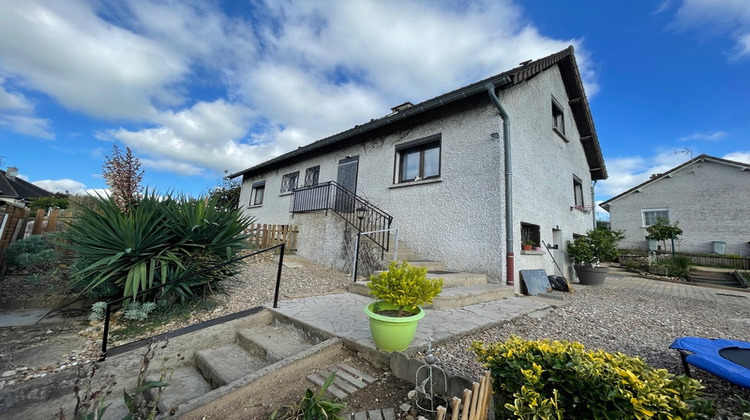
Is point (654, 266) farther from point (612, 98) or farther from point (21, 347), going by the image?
point (21, 347)

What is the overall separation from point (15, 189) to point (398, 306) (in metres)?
31.8

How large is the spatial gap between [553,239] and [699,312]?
3.28m

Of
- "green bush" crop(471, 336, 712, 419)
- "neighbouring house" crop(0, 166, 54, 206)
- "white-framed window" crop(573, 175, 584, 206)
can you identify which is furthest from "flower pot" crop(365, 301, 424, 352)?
"neighbouring house" crop(0, 166, 54, 206)

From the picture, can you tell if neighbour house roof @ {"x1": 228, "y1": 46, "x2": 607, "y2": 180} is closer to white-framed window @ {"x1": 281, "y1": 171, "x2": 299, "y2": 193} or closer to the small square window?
white-framed window @ {"x1": 281, "y1": 171, "x2": 299, "y2": 193}

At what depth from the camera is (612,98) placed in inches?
385

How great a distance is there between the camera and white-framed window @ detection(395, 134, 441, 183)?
270 inches

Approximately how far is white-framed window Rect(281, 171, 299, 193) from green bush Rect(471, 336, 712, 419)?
10622 millimetres

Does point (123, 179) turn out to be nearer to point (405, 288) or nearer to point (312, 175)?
point (405, 288)

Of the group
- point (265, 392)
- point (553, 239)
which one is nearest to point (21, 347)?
point (265, 392)

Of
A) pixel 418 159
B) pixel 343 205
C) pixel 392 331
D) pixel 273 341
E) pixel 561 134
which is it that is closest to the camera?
pixel 392 331

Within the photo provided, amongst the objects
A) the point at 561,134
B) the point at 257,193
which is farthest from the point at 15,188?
the point at 561,134

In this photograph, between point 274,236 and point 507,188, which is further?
point 274,236

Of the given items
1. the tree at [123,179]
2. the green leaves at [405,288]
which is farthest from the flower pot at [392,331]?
the tree at [123,179]

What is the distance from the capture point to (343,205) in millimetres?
7773
